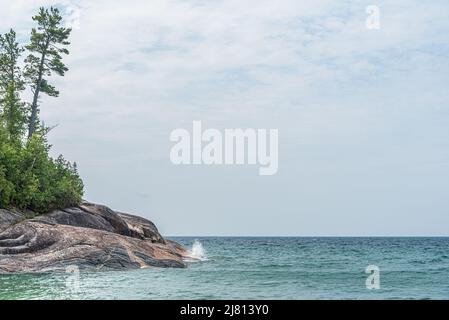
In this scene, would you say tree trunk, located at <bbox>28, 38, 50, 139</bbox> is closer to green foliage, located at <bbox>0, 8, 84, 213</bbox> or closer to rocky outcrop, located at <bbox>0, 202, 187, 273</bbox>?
green foliage, located at <bbox>0, 8, 84, 213</bbox>

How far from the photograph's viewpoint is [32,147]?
4691cm

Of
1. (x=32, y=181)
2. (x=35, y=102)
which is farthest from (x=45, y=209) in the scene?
(x=35, y=102)

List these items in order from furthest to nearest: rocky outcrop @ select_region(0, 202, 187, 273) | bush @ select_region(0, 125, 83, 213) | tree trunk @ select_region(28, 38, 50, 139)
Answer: tree trunk @ select_region(28, 38, 50, 139) < bush @ select_region(0, 125, 83, 213) < rocky outcrop @ select_region(0, 202, 187, 273)

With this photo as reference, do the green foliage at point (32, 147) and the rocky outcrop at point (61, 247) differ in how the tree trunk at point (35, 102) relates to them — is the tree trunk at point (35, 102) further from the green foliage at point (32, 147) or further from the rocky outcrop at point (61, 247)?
the rocky outcrop at point (61, 247)

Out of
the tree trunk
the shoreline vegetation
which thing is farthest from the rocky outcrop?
the tree trunk

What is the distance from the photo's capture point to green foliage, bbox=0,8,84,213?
4338 centimetres

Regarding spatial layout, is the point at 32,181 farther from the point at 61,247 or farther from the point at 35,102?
the point at 35,102

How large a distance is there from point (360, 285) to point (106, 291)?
16224mm

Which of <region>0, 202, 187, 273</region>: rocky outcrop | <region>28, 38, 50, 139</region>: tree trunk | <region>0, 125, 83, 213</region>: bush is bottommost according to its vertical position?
<region>0, 202, 187, 273</region>: rocky outcrop

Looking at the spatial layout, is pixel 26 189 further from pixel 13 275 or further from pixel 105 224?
pixel 13 275

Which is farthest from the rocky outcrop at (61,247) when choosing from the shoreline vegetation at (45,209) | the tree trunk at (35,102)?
the tree trunk at (35,102)

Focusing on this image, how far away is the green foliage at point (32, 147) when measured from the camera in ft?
142

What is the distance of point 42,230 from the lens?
119 feet
